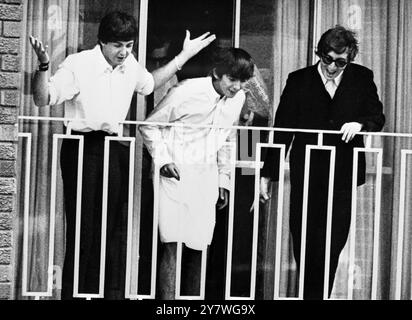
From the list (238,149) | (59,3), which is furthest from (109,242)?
(59,3)

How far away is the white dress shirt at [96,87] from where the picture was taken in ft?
21.7

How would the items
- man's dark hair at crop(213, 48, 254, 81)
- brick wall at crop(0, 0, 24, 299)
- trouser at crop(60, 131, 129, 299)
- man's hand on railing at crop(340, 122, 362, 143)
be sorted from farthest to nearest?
man's hand on railing at crop(340, 122, 362, 143)
man's dark hair at crop(213, 48, 254, 81)
trouser at crop(60, 131, 129, 299)
brick wall at crop(0, 0, 24, 299)

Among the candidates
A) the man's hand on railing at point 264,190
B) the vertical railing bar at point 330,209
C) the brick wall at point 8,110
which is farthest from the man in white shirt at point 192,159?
the brick wall at point 8,110

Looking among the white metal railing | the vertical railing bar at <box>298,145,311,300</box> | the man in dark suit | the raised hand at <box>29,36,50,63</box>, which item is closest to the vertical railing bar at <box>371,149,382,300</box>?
the white metal railing

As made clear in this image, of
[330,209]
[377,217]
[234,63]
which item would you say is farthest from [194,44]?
[377,217]

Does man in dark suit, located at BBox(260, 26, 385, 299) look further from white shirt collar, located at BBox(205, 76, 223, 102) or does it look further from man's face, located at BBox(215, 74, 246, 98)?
white shirt collar, located at BBox(205, 76, 223, 102)

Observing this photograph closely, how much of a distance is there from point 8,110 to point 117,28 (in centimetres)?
94

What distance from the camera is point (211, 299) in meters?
6.75

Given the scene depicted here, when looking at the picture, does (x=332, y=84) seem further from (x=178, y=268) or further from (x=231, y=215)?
(x=178, y=268)

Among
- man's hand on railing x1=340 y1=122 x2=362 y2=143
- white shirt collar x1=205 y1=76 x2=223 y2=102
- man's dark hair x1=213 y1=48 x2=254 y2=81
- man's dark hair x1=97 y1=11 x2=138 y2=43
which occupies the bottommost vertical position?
man's hand on railing x1=340 y1=122 x2=362 y2=143

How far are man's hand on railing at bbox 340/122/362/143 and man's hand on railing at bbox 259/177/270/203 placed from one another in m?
0.64

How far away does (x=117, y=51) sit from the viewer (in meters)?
6.67

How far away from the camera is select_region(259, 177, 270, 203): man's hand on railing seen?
6766 mm
